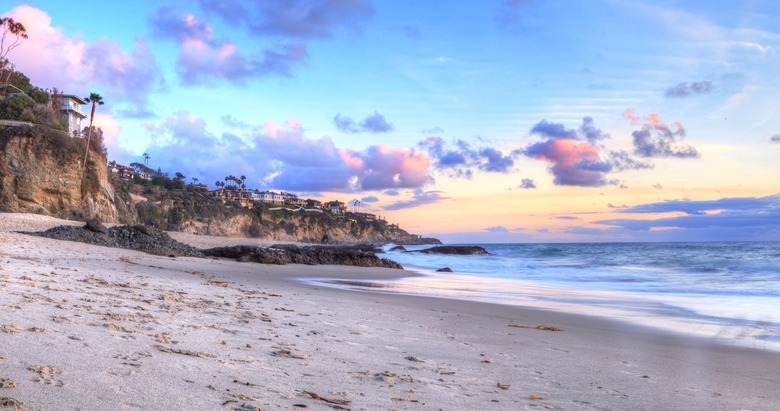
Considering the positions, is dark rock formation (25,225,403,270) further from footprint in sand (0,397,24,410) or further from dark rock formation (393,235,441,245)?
dark rock formation (393,235,441,245)

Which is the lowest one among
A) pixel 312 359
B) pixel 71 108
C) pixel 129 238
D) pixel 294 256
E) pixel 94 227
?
pixel 312 359

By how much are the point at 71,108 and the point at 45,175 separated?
65.3ft

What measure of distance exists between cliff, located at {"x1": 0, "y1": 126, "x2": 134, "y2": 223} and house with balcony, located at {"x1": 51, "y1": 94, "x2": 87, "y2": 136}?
14.5 metres

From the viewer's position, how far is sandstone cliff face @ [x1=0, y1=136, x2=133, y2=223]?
100 feet

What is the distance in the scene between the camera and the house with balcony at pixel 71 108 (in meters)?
47.6

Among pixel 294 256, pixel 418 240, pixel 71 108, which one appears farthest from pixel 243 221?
pixel 418 240

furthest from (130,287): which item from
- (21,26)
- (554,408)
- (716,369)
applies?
(21,26)

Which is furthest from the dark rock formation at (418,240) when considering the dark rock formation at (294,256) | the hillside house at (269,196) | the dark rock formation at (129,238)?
the dark rock formation at (129,238)

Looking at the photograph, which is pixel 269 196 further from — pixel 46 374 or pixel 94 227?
pixel 46 374

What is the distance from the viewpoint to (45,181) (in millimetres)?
31906

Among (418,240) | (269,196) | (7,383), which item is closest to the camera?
(7,383)

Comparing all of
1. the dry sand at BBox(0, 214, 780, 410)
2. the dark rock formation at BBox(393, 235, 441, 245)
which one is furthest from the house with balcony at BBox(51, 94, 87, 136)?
the dark rock formation at BBox(393, 235, 441, 245)

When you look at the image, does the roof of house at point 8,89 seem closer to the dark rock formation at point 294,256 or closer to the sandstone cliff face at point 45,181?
the sandstone cliff face at point 45,181

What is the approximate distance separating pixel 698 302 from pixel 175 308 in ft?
45.1
